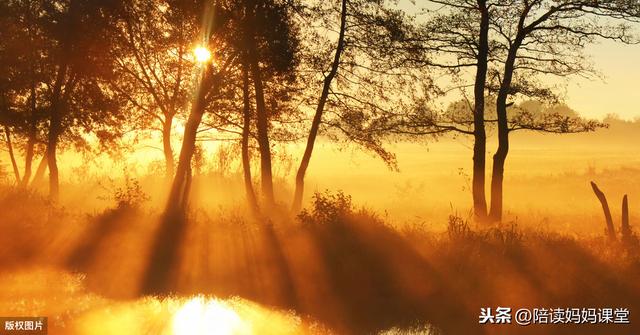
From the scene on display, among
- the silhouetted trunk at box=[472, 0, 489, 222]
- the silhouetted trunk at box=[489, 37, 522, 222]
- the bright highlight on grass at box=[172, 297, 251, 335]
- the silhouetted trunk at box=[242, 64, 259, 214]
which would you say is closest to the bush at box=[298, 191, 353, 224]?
the bright highlight on grass at box=[172, 297, 251, 335]

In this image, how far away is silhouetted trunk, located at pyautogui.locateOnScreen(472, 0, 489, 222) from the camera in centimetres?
2161

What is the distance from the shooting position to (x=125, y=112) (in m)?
28.8

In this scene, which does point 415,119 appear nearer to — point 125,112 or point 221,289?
point 221,289

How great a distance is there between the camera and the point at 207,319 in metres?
11.7

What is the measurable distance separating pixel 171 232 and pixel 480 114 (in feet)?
35.4

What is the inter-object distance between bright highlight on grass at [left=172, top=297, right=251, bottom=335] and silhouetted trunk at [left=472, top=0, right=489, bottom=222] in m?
11.4

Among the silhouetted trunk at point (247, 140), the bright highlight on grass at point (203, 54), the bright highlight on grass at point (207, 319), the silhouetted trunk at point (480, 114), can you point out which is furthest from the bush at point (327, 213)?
the bright highlight on grass at point (203, 54)

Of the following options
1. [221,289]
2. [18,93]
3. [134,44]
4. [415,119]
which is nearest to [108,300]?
[221,289]

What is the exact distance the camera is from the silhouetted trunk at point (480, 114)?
21.6 m

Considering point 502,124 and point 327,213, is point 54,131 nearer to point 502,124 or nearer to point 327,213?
point 327,213

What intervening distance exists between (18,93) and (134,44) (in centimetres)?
721

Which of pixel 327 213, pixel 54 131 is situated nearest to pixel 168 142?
pixel 54 131

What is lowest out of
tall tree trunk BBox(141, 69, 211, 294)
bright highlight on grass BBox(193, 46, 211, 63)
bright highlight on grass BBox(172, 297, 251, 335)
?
bright highlight on grass BBox(172, 297, 251, 335)

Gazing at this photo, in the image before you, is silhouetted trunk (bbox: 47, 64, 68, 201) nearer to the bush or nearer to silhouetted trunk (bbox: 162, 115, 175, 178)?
silhouetted trunk (bbox: 162, 115, 175, 178)
